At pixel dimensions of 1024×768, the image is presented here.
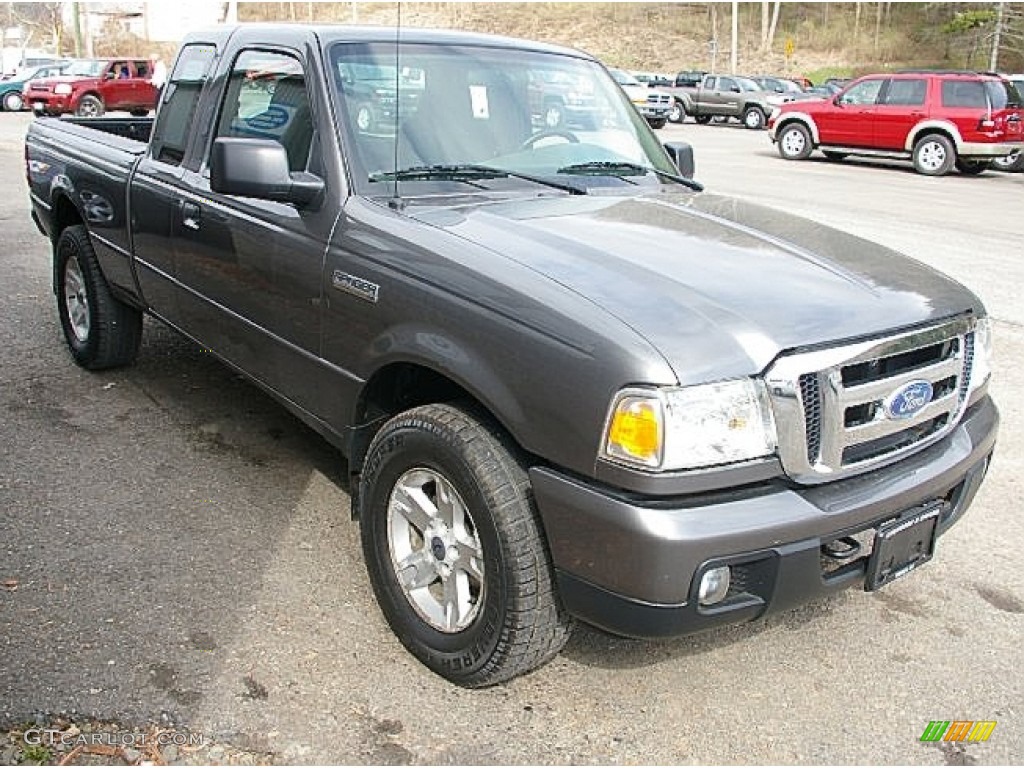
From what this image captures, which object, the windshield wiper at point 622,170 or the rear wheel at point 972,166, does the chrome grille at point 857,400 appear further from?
the rear wheel at point 972,166

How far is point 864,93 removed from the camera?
19656 mm

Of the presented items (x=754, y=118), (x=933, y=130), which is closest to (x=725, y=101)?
(x=754, y=118)

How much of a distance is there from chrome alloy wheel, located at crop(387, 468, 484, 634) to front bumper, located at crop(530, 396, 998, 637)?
0.36 meters

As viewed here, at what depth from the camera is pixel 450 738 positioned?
8.96 ft

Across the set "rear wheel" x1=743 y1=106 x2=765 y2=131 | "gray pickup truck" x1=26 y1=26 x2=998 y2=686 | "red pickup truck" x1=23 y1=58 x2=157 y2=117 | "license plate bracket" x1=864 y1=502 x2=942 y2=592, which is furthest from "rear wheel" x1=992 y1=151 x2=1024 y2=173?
"red pickup truck" x1=23 y1=58 x2=157 y2=117

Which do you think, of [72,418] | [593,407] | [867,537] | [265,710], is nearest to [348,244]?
[593,407]

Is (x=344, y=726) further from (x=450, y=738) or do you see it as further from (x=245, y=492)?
(x=245, y=492)

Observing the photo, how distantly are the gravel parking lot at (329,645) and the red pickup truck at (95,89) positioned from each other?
2500cm

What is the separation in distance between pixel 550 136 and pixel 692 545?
6.84ft

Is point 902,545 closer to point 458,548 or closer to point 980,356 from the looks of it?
point 980,356

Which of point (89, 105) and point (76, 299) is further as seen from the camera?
point (89, 105)

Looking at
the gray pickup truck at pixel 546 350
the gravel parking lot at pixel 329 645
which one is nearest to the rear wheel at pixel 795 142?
the gravel parking lot at pixel 329 645

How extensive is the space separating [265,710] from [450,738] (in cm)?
53

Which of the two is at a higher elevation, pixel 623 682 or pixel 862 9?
pixel 862 9
